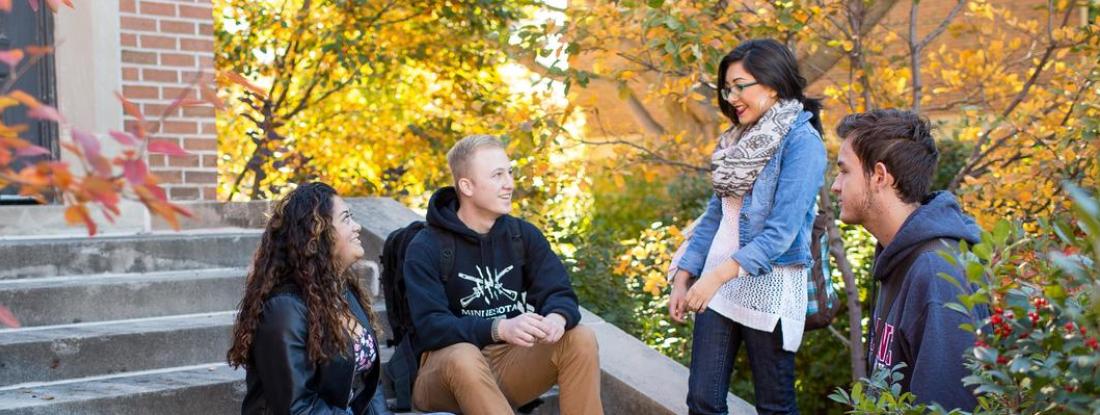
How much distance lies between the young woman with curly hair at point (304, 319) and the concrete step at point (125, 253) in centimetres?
166

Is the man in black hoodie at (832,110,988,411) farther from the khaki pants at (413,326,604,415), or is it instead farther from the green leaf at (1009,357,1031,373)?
the khaki pants at (413,326,604,415)

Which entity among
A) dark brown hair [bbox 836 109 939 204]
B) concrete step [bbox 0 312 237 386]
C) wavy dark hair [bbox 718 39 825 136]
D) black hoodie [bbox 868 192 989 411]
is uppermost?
wavy dark hair [bbox 718 39 825 136]

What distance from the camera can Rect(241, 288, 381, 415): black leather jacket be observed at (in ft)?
11.9

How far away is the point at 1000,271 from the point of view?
222cm

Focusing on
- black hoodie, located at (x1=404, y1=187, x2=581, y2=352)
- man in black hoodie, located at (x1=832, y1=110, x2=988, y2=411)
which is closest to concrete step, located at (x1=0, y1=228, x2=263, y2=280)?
black hoodie, located at (x1=404, y1=187, x2=581, y2=352)

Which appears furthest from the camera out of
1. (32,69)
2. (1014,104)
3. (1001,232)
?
(1014,104)

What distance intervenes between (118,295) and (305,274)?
4.97 feet

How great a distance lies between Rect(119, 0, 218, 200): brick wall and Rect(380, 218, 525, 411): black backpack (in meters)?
1.71

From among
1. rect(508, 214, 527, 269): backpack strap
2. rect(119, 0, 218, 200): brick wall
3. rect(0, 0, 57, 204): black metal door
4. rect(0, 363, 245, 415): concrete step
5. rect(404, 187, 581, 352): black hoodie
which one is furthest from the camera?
rect(119, 0, 218, 200): brick wall

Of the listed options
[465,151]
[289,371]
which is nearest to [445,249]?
[465,151]

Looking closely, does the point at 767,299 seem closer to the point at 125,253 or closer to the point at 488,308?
the point at 488,308

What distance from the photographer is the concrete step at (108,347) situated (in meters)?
4.28

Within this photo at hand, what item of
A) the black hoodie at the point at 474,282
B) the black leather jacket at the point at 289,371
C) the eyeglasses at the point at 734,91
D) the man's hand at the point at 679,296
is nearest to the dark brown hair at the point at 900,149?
the eyeglasses at the point at 734,91

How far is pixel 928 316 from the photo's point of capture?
9.14 feet
